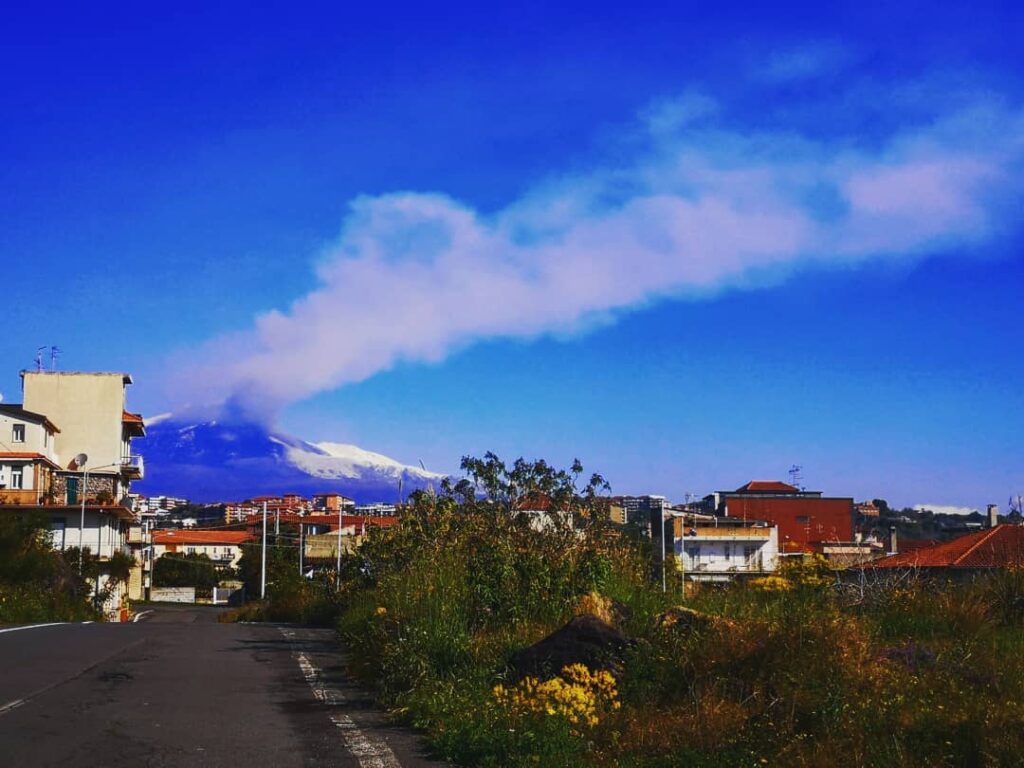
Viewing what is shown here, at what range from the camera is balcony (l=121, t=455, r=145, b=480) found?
6956 cm

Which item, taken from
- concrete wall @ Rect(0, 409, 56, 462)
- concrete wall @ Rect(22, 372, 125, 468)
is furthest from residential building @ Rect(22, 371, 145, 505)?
concrete wall @ Rect(0, 409, 56, 462)

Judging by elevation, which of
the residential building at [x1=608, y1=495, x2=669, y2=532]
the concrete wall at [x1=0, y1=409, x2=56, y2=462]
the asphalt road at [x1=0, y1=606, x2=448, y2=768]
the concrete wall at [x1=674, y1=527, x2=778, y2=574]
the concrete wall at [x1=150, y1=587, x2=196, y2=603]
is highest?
the concrete wall at [x1=0, y1=409, x2=56, y2=462]

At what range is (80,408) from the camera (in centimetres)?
6931

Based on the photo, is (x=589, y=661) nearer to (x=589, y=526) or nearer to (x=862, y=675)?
(x=862, y=675)

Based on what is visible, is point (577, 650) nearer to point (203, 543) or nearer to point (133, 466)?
point (133, 466)

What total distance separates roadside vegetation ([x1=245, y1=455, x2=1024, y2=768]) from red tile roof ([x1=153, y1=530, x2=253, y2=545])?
111m

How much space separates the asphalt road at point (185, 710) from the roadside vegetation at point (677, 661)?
0.54 meters

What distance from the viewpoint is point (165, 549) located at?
392 feet

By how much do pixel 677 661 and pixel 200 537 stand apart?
12079 cm

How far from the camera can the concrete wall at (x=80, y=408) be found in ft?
227

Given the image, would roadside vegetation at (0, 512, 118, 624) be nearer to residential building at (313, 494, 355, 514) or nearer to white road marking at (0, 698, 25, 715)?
residential building at (313, 494, 355, 514)

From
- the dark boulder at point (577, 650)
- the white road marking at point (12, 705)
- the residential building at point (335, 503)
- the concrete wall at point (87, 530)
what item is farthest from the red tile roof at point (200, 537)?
the dark boulder at point (577, 650)

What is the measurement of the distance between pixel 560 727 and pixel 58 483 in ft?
204

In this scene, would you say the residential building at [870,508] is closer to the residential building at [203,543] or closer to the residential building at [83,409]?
the residential building at [203,543]
